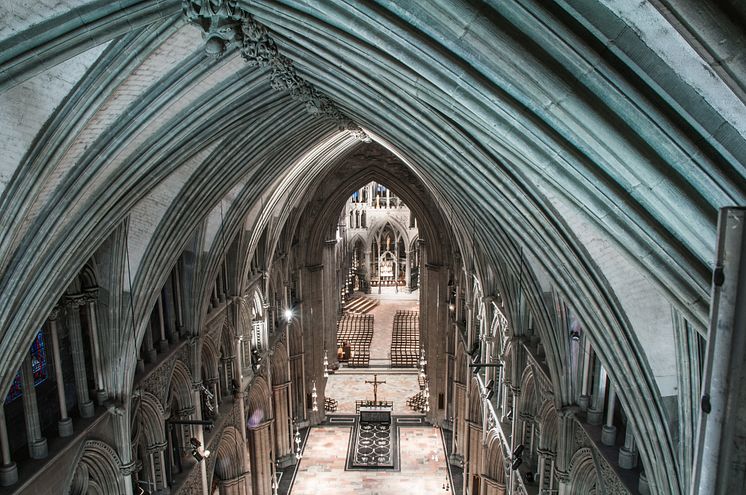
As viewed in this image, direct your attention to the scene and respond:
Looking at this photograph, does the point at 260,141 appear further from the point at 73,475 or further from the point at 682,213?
the point at 682,213

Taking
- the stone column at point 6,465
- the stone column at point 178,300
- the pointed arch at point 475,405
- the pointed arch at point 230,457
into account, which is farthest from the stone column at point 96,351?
the pointed arch at point 475,405

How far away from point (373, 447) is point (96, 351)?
53.1ft

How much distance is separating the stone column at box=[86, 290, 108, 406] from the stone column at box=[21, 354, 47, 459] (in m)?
1.91

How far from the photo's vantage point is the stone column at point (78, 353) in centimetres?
1108

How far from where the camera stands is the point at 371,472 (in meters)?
23.4

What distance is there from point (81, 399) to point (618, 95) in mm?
11009

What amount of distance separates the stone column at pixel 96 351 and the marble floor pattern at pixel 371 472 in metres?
12.6

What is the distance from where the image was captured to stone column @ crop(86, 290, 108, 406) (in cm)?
1158

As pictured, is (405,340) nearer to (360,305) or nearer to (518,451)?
(360,305)

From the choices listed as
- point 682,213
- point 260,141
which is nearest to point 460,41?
point 682,213

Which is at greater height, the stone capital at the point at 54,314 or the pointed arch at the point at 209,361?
the stone capital at the point at 54,314

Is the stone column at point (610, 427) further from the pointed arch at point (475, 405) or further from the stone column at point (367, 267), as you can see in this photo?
the stone column at point (367, 267)

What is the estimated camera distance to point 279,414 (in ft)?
81.4

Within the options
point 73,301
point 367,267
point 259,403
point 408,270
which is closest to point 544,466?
point 73,301
